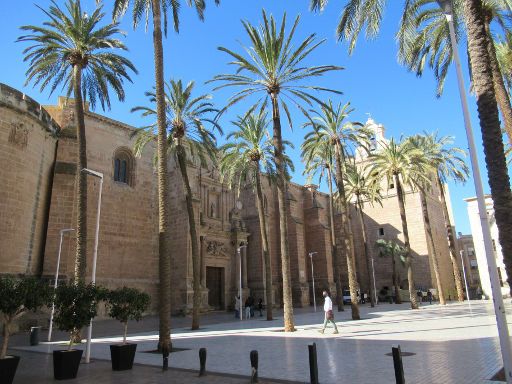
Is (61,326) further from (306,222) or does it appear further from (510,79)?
(306,222)

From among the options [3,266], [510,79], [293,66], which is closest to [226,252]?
[3,266]

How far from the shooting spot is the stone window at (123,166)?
28.9 metres

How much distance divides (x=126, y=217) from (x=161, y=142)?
15963 mm

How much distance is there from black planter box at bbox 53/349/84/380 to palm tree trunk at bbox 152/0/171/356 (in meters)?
3.10

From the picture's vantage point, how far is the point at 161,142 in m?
13.7

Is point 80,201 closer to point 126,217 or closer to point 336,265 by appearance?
point 126,217

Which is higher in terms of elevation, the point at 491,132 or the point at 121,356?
the point at 491,132

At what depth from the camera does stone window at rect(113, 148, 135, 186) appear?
→ 94.7ft

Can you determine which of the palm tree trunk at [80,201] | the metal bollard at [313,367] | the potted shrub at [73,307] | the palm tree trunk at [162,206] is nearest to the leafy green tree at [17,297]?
the potted shrub at [73,307]

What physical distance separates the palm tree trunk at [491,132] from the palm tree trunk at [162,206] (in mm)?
9001

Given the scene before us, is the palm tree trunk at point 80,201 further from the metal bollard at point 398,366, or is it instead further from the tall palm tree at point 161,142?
the metal bollard at point 398,366

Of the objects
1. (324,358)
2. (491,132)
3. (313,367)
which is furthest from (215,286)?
(491,132)

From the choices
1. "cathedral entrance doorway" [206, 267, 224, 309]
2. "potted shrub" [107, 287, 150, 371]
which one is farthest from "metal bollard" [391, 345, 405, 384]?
"cathedral entrance doorway" [206, 267, 224, 309]

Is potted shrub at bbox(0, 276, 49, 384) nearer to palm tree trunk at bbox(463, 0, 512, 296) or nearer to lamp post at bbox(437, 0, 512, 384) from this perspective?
lamp post at bbox(437, 0, 512, 384)
